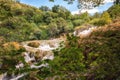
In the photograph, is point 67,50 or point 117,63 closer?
point 67,50

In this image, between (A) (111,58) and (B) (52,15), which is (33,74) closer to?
(A) (111,58)

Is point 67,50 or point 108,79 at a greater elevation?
point 67,50

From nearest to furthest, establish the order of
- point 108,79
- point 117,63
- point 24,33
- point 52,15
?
point 117,63, point 108,79, point 24,33, point 52,15

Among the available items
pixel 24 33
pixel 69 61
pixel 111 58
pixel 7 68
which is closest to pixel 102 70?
pixel 111 58

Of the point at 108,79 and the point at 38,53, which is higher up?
the point at 108,79

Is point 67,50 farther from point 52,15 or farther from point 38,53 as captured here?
point 52,15

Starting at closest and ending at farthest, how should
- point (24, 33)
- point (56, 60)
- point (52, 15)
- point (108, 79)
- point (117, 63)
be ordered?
1. point (56, 60)
2. point (117, 63)
3. point (108, 79)
4. point (24, 33)
5. point (52, 15)

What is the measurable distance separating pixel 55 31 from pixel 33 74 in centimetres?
6768

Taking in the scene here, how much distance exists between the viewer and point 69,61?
4.51m

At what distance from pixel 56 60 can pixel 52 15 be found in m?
80.9

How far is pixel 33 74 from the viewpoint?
4.62 meters

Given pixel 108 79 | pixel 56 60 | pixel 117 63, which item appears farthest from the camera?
pixel 108 79

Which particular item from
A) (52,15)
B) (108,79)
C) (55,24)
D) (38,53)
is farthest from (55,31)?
(108,79)

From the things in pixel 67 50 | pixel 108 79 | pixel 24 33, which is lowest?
pixel 24 33
